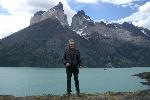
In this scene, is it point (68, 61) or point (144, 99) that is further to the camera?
point (68, 61)

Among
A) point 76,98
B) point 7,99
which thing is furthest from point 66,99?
point 7,99

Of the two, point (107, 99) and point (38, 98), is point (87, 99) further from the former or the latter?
point (38, 98)

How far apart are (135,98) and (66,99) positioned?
4305mm

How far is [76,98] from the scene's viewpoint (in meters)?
22.0

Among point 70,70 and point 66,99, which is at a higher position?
point 70,70

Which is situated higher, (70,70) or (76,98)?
(70,70)

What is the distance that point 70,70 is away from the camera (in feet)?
74.2

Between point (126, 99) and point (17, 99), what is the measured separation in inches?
272

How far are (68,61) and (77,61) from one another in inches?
22.7

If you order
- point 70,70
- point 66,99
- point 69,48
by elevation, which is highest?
point 69,48

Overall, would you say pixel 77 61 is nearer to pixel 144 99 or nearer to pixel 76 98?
pixel 76 98

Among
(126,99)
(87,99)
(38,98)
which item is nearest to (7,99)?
(38,98)

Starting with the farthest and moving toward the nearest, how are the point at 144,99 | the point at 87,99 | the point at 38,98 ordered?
the point at 38,98, the point at 87,99, the point at 144,99

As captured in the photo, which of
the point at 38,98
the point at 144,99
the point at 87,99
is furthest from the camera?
the point at 38,98
